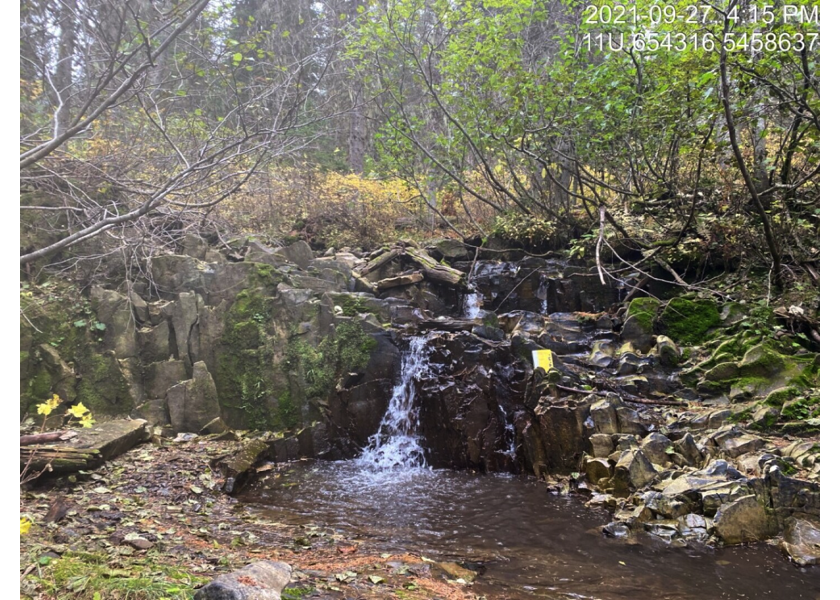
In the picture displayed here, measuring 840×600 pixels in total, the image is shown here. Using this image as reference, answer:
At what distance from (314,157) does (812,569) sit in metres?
18.0

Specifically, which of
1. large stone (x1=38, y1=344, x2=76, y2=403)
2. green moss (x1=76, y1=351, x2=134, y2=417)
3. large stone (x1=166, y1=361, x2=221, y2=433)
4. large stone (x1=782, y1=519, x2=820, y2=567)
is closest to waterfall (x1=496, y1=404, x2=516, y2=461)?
large stone (x1=782, y1=519, x2=820, y2=567)

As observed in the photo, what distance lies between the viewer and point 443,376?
8133 millimetres

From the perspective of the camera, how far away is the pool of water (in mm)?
3898

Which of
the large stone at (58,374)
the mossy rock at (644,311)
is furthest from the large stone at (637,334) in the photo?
the large stone at (58,374)

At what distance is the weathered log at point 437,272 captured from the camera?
432 inches

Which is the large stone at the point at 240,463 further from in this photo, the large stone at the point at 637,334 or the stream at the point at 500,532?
the large stone at the point at 637,334

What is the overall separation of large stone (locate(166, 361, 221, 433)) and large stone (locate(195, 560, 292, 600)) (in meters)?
5.32

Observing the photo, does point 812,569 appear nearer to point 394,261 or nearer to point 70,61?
point 70,61

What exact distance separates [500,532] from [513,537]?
17 centimetres

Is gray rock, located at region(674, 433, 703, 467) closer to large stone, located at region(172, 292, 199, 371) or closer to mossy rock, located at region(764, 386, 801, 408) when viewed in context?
mossy rock, located at region(764, 386, 801, 408)

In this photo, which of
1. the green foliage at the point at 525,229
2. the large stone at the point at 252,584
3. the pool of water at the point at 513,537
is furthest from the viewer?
the green foliage at the point at 525,229

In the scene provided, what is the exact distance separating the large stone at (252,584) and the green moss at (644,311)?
7.35 metres

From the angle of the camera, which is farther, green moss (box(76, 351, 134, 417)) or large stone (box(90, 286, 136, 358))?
large stone (box(90, 286, 136, 358))

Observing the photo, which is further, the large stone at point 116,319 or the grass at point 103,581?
the large stone at point 116,319
